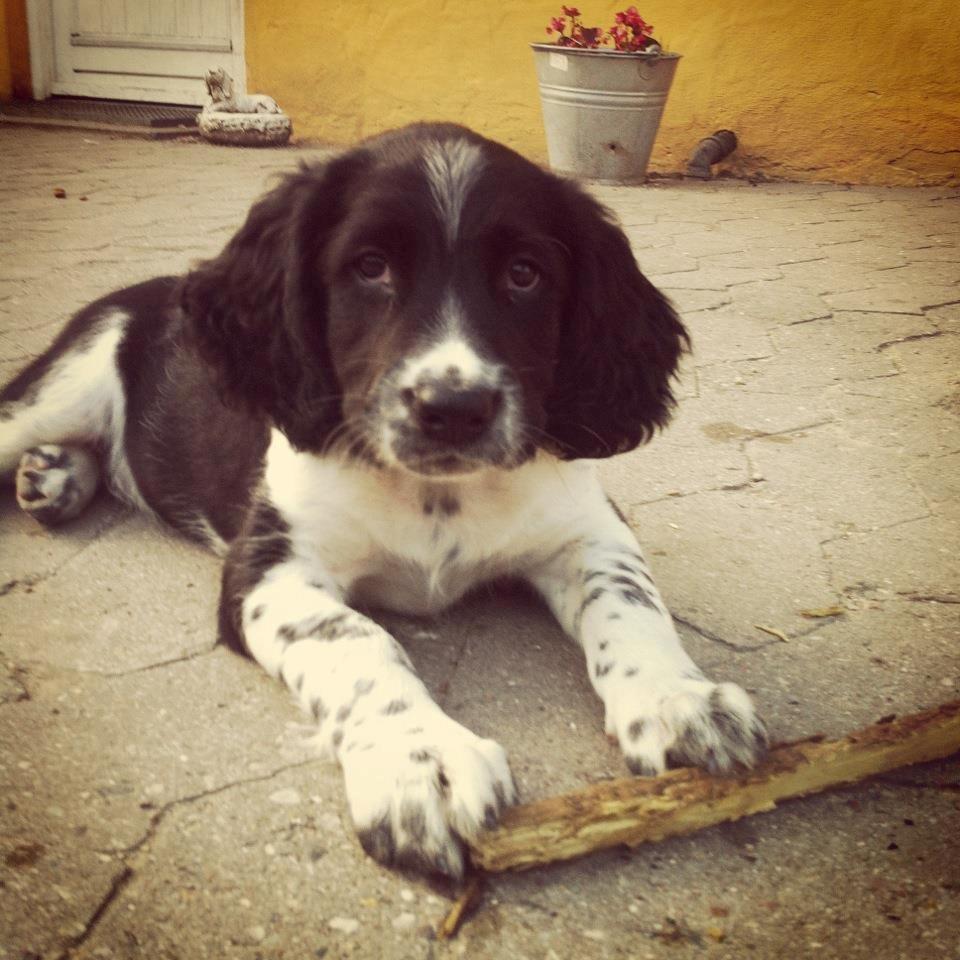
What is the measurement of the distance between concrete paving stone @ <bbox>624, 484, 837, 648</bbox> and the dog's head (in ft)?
1.26

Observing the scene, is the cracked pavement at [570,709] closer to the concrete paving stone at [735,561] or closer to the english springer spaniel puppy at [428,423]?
the concrete paving stone at [735,561]

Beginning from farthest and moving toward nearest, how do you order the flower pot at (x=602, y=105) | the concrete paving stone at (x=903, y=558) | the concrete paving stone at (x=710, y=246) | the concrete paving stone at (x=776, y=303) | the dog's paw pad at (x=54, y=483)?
the flower pot at (x=602, y=105)
the concrete paving stone at (x=710, y=246)
the concrete paving stone at (x=776, y=303)
the dog's paw pad at (x=54, y=483)
the concrete paving stone at (x=903, y=558)

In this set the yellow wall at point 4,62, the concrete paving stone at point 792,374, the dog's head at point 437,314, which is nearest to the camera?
the dog's head at point 437,314

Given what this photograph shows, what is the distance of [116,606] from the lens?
7.22 feet

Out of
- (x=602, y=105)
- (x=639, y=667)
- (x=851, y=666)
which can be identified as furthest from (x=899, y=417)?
(x=602, y=105)

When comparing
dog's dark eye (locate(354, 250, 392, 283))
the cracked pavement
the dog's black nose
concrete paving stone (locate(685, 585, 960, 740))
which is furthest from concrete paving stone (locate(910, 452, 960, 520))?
dog's dark eye (locate(354, 250, 392, 283))

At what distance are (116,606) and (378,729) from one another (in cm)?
86

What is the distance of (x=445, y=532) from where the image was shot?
2.13 metres

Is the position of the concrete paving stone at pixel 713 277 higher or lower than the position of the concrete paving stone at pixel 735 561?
lower

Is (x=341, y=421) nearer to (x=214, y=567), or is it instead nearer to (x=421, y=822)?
(x=214, y=567)

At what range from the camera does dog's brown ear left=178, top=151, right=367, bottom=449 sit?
2.08m

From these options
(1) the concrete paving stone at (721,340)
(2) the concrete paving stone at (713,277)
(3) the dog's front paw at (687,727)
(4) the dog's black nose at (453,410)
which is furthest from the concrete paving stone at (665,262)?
(3) the dog's front paw at (687,727)

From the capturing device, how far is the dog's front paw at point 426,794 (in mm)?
1440

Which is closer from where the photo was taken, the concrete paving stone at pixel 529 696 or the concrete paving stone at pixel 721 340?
the concrete paving stone at pixel 529 696
